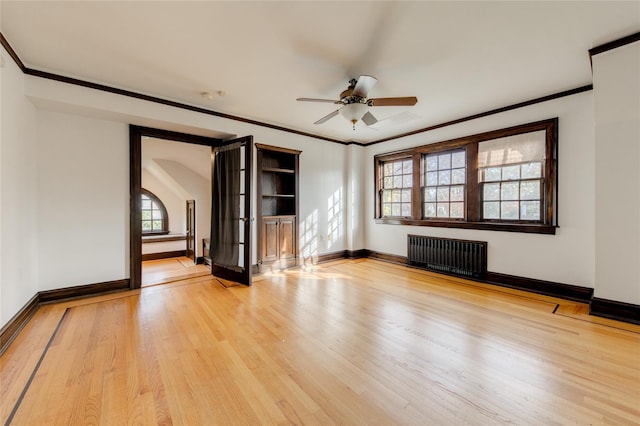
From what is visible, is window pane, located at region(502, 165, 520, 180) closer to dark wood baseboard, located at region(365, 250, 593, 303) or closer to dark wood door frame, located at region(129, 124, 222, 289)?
dark wood baseboard, located at region(365, 250, 593, 303)

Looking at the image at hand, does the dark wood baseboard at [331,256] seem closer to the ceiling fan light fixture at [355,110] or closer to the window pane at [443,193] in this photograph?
the window pane at [443,193]

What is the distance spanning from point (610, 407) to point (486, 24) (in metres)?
2.84

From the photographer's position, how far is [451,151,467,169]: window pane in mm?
4518

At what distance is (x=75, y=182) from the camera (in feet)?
10.9

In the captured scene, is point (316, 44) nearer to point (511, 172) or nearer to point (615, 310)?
point (511, 172)

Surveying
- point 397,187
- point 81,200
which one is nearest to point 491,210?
point 397,187

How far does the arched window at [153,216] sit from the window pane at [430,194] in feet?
20.8

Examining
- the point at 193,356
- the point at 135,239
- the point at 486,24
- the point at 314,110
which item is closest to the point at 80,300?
the point at 135,239

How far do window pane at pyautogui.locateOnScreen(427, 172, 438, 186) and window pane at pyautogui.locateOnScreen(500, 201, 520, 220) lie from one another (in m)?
1.15

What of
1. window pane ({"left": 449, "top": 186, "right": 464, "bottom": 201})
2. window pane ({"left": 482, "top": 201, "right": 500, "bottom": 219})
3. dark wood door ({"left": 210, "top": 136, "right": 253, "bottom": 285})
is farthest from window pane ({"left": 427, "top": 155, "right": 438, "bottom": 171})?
dark wood door ({"left": 210, "top": 136, "right": 253, "bottom": 285})

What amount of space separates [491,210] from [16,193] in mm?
5958

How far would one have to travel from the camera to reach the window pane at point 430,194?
193 inches

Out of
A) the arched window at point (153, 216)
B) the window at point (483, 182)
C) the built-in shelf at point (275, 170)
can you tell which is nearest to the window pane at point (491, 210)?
the window at point (483, 182)

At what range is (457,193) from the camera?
15.0ft
